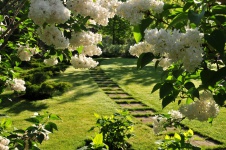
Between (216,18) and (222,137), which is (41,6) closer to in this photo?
(216,18)

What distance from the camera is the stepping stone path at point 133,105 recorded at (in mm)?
6521

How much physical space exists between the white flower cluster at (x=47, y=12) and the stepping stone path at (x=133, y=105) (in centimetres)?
390

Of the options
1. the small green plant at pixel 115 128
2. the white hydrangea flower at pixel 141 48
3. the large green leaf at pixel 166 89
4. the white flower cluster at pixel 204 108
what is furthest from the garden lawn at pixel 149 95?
the large green leaf at pixel 166 89

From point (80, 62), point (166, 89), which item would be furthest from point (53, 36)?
point (80, 62)

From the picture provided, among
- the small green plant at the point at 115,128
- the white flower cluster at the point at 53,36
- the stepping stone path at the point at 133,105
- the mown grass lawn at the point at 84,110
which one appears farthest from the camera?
the mown grass lawn at the point at 84,110

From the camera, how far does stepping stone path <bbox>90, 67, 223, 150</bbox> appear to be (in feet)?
21.4

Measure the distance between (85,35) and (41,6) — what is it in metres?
0.65

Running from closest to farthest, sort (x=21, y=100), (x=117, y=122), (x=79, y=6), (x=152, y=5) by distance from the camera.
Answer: (x=152, y=5) → (x=79, y=6) → (x=117, y=122) → (x=21, y=100)

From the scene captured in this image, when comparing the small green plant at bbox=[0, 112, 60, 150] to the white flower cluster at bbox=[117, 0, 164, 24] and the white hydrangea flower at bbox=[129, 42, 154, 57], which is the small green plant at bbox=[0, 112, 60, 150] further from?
the white flower cluster at bbox=[117, 0, 164, 24]

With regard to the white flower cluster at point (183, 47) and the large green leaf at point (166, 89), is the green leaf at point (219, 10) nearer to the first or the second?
the white flower cluster at point (183, 47)

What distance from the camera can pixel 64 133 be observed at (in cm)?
717

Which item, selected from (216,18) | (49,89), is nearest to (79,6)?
(216,18)

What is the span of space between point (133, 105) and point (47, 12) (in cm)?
798

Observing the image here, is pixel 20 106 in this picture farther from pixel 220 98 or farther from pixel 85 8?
pixel 220 98
